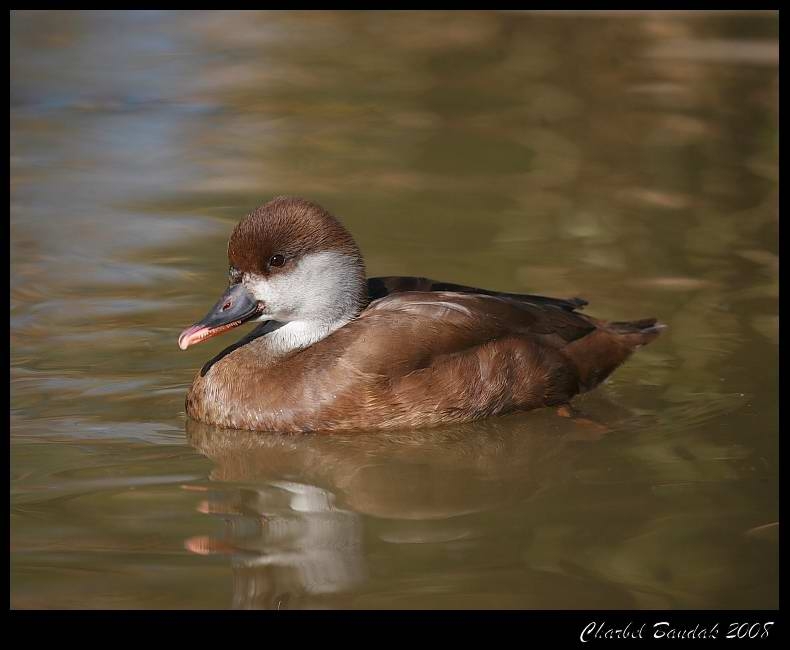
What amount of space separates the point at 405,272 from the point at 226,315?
8.03 feet

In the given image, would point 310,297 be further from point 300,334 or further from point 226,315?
point 226,315

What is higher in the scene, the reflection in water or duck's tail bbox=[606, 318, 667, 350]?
duck's tail bbox=[606, 318, 667, 350]

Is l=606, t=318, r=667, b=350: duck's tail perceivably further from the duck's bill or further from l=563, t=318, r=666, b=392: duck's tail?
the duck's bill

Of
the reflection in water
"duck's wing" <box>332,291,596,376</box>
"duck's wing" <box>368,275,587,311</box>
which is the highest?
"duck's wing" <box>368,275,587,311</box>

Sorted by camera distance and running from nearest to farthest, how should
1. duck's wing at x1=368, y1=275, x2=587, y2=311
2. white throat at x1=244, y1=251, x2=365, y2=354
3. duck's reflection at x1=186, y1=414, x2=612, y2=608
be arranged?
1. duck's reflection at x1=186, y1=414, x2=612, y2=608
2. white throat at x1=244, y1=251, x2=365, y2=354
3. duck's wing at x1=368, y1=275, x2=587, y2=311

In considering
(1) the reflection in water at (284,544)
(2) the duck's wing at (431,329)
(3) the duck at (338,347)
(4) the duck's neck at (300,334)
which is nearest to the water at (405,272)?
(1) the reflection in water at (284,544)

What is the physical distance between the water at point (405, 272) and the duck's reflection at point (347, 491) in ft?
0.06

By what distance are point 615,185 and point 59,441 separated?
566cm

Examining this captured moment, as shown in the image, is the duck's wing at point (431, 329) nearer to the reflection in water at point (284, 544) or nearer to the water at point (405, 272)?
the water at point (405, 272)

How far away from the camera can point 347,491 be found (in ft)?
21.0

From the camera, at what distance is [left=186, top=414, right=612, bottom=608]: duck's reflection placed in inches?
219

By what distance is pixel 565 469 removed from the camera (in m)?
6.70

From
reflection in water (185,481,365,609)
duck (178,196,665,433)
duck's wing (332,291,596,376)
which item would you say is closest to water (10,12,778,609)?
reflection in water (185,481,365,609)

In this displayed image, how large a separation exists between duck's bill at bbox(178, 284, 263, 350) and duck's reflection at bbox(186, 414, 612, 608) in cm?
49
